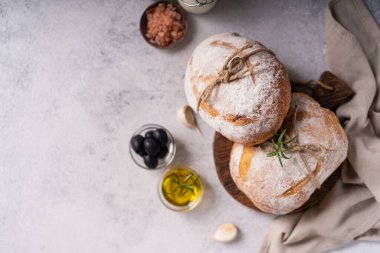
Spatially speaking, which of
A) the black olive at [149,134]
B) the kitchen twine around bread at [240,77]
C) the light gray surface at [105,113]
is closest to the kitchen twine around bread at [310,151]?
the kitchen twine around bread at [240,77]

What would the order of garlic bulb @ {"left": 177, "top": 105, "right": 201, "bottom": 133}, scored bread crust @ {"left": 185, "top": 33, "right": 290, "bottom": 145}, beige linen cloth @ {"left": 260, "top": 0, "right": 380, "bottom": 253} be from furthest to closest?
garlic bulb @ {"left": 177, "top": 105, "right": 201, "bottom": 133} < beige linen cloth @ {"left": 260, "top": 0, "right": 380, "bottom": 253} < scored bread crust @ {"left": 185, "top": 33, "right": 290, "bottom": 145}

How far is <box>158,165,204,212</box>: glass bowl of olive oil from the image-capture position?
1395 millimetres

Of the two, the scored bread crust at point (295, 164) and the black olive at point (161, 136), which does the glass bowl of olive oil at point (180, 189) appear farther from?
the scored bread crust at point (295, 164)

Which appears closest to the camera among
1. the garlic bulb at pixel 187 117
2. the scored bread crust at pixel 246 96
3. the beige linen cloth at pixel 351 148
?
the scored bread crust at pixel 246 96

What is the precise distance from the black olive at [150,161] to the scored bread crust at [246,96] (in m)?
0.26

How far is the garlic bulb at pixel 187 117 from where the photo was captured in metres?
1.40

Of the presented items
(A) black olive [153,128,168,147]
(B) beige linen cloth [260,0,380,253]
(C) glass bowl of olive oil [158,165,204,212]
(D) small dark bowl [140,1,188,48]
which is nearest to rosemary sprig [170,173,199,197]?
(C) glass bowl of olive oil [158,165,204,212]

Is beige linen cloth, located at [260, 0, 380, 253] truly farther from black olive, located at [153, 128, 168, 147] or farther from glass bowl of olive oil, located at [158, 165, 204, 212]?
black olive, located at [153, 128, 168, 147]

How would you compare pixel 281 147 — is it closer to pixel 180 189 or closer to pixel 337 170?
pixel 337 170

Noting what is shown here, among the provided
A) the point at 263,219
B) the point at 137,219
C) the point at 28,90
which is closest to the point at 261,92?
the point at 263,219

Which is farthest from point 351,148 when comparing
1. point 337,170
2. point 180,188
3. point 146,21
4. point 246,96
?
point 146,21

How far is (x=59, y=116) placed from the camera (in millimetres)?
1437

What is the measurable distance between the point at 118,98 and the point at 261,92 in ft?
1.70

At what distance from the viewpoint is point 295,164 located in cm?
117
